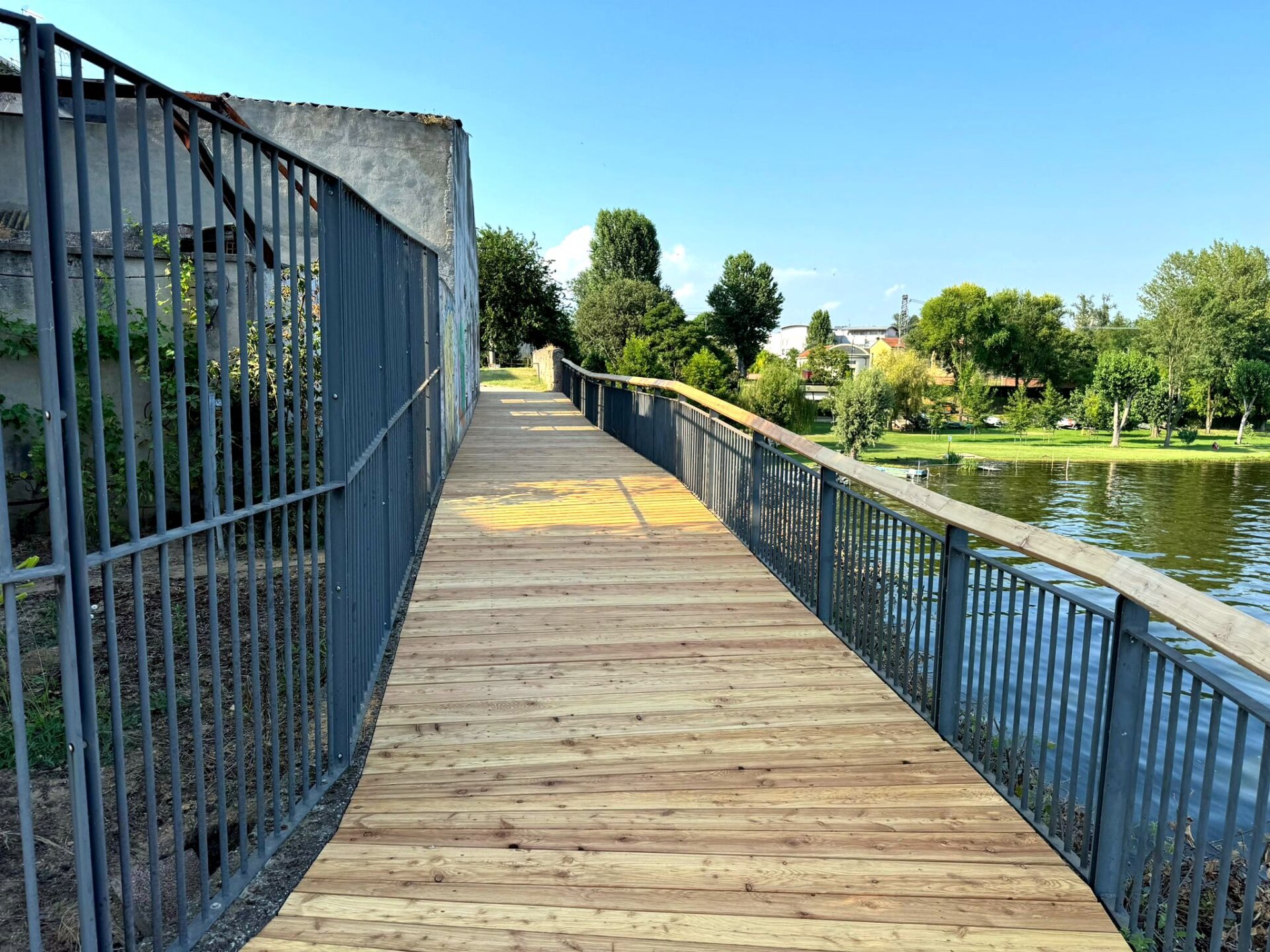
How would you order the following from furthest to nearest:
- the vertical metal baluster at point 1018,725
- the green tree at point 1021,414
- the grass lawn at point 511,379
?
the green tree at point 1021,414 → the grass lawn at point 511,379 → the vertical metal baluster at point 1018,725

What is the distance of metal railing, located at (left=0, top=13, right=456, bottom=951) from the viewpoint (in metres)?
1.77

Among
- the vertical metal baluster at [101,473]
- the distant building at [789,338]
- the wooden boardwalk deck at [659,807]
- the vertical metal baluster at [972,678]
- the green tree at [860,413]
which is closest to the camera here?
the vertical metal baluster at [101,473]

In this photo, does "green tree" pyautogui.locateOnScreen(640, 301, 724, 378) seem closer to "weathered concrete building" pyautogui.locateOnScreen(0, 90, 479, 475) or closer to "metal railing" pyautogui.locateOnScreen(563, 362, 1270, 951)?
"weathered concrete building" pyautogui.locateOnScreen(0, 90, 479, 475)

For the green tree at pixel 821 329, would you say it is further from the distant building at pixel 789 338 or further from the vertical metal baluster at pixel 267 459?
the vertical metal baluster at pixel 267 459

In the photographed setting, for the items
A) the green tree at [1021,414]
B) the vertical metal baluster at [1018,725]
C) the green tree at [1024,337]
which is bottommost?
→ the green tree at [1021,414]

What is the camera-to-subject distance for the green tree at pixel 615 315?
65.5m

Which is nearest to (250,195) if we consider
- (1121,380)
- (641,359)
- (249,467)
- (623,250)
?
(249,467)

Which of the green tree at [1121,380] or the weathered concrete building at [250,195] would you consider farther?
the green tree at [1121,380]

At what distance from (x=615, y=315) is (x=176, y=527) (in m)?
62.7

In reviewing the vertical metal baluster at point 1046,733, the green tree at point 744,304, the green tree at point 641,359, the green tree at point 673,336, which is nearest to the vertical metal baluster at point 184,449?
the vertical metal baluster at point 1046,733

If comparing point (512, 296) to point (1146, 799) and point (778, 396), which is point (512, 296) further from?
point (1146, 799)

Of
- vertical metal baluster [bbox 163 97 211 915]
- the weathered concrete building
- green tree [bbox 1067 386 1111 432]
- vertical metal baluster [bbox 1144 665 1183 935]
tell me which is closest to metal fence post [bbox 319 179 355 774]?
vertical metal baluster [bbox 163 97 211 915]

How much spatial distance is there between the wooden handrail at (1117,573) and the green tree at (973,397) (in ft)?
258

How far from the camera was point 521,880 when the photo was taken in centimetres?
271
